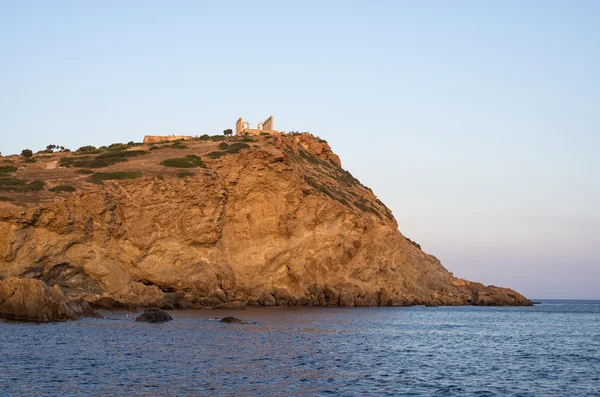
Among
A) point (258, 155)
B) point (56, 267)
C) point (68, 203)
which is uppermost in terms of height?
point (258, 155)

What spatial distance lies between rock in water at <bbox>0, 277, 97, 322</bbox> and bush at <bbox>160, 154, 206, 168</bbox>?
27.9 meters

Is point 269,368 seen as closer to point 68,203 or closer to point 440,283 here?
point 68,203

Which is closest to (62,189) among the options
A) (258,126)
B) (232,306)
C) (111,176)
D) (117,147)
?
(111,176)

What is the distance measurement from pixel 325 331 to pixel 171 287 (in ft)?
70.4

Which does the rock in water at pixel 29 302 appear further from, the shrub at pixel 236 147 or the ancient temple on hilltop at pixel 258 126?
the ancient temple on hilltop at pixel 258 126

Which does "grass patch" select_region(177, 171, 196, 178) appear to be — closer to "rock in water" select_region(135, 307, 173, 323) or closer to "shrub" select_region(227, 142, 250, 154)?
"shrub" select_region(227, 142, 250, 154)

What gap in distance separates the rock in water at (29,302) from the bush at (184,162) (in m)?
27.9

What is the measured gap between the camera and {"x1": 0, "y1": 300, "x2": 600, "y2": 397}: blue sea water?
20.1 m

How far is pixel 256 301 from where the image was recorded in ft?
198

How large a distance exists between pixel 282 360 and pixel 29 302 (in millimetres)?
18795

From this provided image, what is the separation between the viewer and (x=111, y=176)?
193 ft

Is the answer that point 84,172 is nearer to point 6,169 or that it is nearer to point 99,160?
point 99,160

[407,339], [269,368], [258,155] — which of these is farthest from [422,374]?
[258,155]

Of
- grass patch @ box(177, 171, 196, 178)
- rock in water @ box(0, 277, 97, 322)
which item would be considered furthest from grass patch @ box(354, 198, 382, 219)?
rock in water @ box(0, 277, 97, 322)
